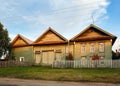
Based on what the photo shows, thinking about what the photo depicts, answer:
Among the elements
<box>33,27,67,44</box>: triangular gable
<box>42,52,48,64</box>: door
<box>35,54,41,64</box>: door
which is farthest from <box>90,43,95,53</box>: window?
<box>35,54,41,64</box>: door

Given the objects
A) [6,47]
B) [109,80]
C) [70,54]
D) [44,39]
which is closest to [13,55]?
[6,47]

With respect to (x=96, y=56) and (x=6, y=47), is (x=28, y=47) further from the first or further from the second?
(x=96, y=56)

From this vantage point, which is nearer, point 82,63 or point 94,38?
point 82,63

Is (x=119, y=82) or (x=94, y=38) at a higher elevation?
(x=94, y=38)

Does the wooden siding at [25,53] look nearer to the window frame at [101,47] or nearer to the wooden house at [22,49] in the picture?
the wooden house at [22,49]

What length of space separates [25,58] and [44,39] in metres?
5.70

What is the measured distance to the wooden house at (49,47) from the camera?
145 ft

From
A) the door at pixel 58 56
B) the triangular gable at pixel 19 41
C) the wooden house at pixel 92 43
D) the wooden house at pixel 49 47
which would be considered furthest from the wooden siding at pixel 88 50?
the triangular gable at pixel 19 41

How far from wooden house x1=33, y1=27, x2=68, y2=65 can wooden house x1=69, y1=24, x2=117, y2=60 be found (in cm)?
189

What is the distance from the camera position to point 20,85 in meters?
17.6

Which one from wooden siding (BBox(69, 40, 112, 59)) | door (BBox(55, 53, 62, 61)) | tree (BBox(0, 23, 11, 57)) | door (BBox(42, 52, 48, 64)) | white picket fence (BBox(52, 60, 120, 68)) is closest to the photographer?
white picket fence (BBox(52, 60, 120, 68))

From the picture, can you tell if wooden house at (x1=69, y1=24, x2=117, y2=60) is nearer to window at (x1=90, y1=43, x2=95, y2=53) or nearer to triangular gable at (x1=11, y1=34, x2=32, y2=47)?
window at (x1=90, y1=43, x2=95, y2=53)

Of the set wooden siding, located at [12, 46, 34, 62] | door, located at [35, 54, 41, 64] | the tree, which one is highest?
the tree

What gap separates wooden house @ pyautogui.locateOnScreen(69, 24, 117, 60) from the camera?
40625 mm
